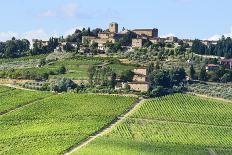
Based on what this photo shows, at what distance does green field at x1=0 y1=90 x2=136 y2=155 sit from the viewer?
73.1m

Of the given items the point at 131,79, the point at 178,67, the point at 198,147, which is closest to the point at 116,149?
the point at 198,147

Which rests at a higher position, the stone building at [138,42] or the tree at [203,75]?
the stone building at [138,42]

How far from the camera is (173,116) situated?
8569cm

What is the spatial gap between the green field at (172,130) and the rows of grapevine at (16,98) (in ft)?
45.8

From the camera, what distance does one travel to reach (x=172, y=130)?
8012 cm

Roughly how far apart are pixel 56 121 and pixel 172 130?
12.8m

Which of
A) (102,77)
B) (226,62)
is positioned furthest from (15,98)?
(226,62)

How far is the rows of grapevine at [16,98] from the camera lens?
89.8m

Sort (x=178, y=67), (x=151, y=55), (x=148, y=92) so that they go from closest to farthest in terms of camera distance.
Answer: (x=148, y=92) → (x=178, y=67) → (x=151, y=55)

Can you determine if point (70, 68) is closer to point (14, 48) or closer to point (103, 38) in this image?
point (103, 38)

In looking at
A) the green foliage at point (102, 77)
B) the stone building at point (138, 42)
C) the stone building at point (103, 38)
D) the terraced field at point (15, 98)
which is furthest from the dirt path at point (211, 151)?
the stone building at point (138, 42)

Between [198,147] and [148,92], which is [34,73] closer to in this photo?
[148,92]

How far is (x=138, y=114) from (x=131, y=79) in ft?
61.3

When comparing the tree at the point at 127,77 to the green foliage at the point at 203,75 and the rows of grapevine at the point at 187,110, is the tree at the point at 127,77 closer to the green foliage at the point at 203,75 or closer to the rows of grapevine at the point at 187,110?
the rows of grapevine at the point at 187,110
